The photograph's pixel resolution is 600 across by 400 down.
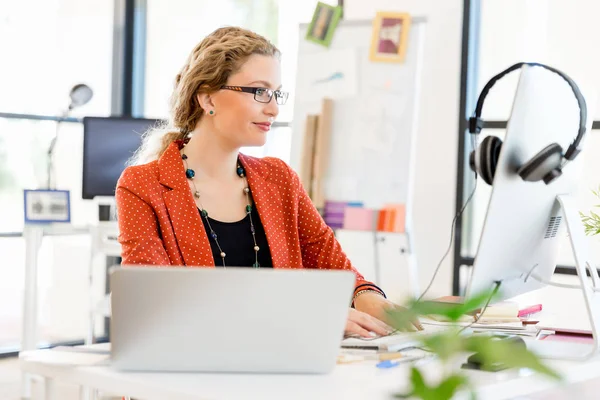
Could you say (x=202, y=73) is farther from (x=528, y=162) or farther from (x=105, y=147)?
(x=105, y=147)

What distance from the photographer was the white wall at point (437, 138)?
166 inches

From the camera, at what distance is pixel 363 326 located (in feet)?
5.18

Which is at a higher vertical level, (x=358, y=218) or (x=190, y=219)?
(x=190, y=219)

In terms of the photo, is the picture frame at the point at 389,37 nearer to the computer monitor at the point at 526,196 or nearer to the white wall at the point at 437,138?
the white wall at the point at 437,138

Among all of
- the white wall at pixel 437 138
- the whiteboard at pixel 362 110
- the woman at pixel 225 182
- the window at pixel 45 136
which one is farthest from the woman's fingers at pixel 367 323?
the window at pixel 45 136

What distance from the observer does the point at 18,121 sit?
4.73 metres

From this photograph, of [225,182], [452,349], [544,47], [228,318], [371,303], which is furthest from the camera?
[544,47]

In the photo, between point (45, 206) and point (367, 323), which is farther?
point (45, 206)

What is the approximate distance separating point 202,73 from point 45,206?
1.99 meters

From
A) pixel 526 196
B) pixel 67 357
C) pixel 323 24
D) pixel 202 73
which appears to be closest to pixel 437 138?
pixel 323 24

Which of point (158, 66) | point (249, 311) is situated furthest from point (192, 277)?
point (158, 66)

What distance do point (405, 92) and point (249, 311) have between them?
2955 millimetres

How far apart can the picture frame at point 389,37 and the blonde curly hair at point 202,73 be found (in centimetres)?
195

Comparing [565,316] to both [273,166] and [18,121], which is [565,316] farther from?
[18,121]
